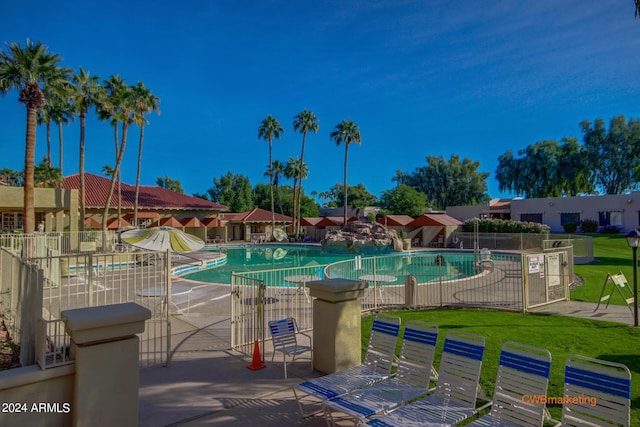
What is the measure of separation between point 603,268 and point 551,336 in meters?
14.9

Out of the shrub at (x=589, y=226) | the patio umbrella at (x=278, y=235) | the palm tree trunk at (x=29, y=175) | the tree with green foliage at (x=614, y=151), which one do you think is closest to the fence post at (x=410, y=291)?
the palm tree trunk at (x=29, y=175)

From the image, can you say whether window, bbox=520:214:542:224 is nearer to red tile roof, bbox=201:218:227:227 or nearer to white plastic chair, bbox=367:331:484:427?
red tile roof, bbox=201:218:227:227

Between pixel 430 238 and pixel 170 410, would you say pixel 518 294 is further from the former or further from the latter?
pixel 430 238

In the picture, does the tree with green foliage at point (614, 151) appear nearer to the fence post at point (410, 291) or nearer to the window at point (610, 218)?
the window at point (610, 218)

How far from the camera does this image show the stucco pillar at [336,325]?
19.1ft

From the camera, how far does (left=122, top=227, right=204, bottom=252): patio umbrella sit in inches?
372

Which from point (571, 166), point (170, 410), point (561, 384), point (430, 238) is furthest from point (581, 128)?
point (170, 410)

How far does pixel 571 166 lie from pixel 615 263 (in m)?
41.8

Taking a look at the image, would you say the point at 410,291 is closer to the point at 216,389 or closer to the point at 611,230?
the point at 216,389

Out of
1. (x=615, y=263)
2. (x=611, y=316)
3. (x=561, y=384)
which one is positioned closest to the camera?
(x=561, y=384)

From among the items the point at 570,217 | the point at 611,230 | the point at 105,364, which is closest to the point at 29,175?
the point at 105,364

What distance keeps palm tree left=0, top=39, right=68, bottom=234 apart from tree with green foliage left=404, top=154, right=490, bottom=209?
59767mm

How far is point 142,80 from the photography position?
32625 mm

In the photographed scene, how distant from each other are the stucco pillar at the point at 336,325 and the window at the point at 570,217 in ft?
151
